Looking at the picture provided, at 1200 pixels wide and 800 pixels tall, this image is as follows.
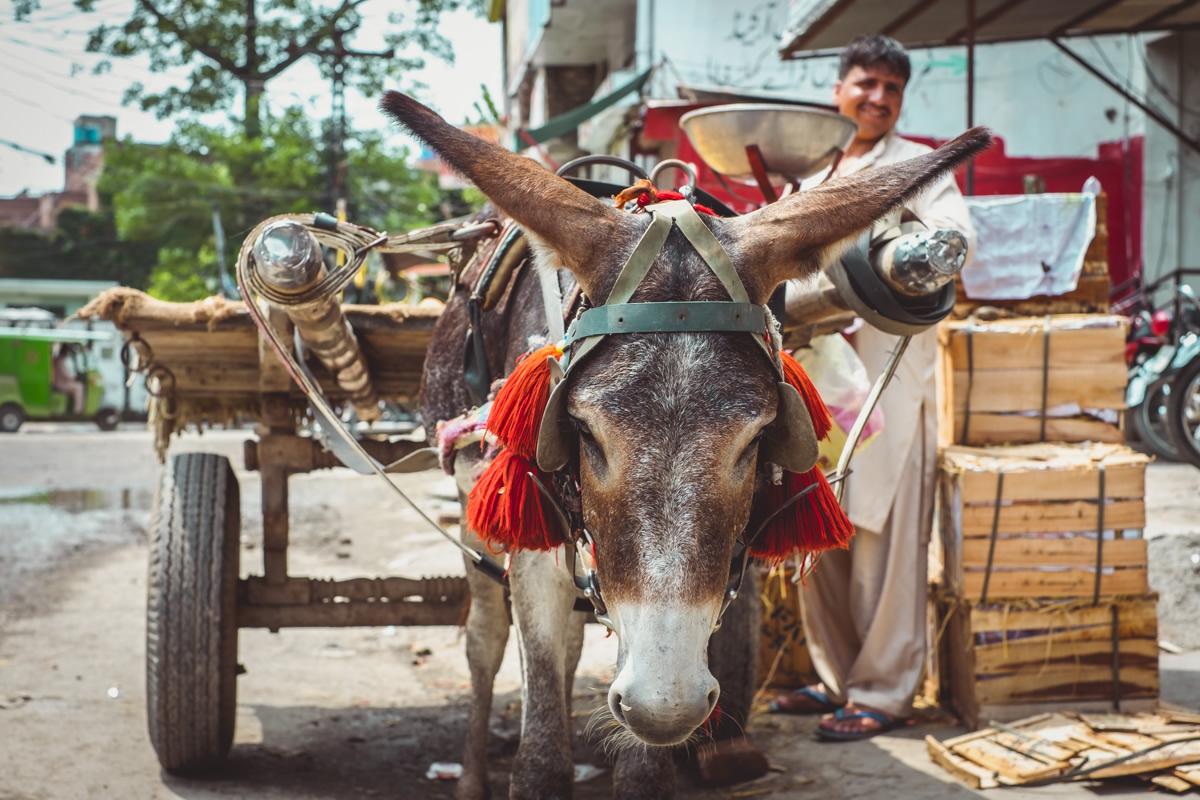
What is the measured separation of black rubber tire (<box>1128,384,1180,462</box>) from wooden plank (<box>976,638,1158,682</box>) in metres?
5.46

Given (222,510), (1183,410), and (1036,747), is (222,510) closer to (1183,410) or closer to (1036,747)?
(1036,747)

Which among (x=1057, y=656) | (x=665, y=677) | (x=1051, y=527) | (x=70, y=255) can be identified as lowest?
(x=1057, y=656)

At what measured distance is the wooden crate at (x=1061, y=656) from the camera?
159 inches

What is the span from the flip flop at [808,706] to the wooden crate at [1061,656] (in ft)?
2.12

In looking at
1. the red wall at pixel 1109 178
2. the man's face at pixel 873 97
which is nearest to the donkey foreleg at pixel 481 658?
the man's face at pixel 873 97

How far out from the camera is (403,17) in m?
29.5

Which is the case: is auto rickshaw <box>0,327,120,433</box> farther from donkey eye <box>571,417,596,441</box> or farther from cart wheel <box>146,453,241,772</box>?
donkey eye <box>571,417,596,441</box>

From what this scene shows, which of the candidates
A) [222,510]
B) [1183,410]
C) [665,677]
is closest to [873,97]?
[222,510]

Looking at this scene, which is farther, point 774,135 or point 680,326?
point 774,135

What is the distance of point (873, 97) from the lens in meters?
4.31

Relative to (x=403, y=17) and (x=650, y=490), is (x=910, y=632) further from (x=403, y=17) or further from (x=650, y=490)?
(x=403, y=17)

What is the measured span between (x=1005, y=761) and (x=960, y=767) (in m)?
0.15

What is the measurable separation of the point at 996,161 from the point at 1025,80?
115 centimetres

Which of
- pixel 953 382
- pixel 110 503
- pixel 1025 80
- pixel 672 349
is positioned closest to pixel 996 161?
pixel 1025 80
